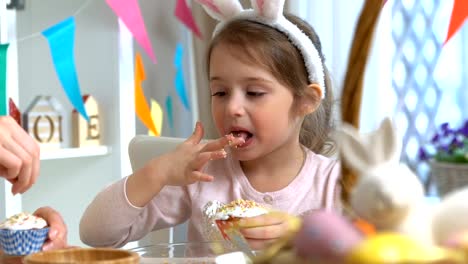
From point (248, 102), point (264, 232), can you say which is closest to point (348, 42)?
point (248, 102)

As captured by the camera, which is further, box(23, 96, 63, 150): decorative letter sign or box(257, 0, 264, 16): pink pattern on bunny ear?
box(23, 96, 63, 150): decorative letter sign

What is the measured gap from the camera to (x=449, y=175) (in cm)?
69

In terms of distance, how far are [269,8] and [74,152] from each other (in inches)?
39.6

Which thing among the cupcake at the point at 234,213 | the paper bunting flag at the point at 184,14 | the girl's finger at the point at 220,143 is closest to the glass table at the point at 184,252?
the cupcake at the point at 234,213

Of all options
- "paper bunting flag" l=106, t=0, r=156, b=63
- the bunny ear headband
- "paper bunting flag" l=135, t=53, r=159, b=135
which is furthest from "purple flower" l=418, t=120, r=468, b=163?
"paper bunting flag" l=135, t=53, r=159, b=135

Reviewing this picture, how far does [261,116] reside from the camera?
1182 mm

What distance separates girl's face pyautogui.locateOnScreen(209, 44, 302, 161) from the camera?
1175 mm

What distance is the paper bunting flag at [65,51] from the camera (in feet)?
6.09

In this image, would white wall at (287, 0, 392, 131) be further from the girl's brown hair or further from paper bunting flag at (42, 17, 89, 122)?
paper bunting flag at (42, 17, 89, 122)

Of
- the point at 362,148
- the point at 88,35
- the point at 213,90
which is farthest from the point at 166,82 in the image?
the point at 362,148

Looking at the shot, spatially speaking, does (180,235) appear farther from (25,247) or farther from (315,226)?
(315,226)

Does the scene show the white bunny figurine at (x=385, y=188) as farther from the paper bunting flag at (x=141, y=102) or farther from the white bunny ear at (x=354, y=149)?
the paper bunting flag at (x=141, y=102)

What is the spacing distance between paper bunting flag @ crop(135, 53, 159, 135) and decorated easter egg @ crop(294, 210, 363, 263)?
80.1 inches

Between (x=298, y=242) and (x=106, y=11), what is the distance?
1.98 m
